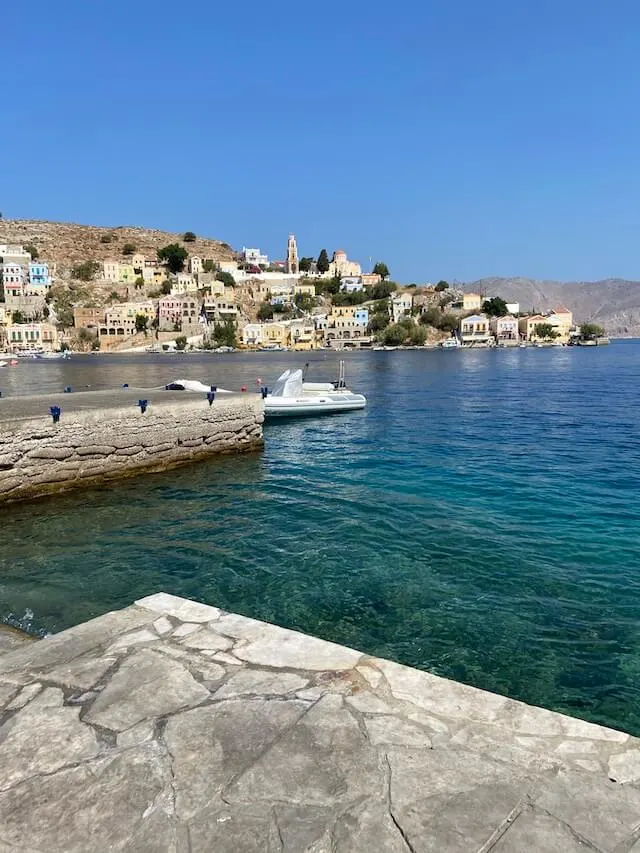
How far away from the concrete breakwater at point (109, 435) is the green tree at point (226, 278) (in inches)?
6541

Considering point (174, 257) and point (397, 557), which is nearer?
point (397, 557)

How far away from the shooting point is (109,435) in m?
13.6

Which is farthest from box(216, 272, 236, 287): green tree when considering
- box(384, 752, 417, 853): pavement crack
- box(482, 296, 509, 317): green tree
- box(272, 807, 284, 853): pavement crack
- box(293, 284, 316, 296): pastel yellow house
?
box(272, 807, 284, 853): pavement crack

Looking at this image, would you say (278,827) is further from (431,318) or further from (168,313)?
(431,318)

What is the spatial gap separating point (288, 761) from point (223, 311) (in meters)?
162

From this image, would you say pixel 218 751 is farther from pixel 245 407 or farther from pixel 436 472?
pixel 245 407

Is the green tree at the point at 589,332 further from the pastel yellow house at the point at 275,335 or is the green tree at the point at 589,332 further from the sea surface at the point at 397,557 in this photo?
the sea surface at the point at 397,557

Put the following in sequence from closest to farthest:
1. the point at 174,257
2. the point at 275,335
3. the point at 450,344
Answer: the point at 275,335 < the point at 450,344 < the point at 174,257

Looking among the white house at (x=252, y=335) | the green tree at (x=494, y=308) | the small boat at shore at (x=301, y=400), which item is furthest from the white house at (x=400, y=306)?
the small boat at shore at (x=301, y=400)

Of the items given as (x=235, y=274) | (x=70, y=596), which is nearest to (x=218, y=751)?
(x=70, y=596)

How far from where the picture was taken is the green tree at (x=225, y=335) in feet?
474

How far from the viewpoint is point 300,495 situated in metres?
12.9

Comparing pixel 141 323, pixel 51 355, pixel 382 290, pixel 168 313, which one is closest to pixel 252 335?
pixel 168 313

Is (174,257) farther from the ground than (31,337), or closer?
farther from the ground
